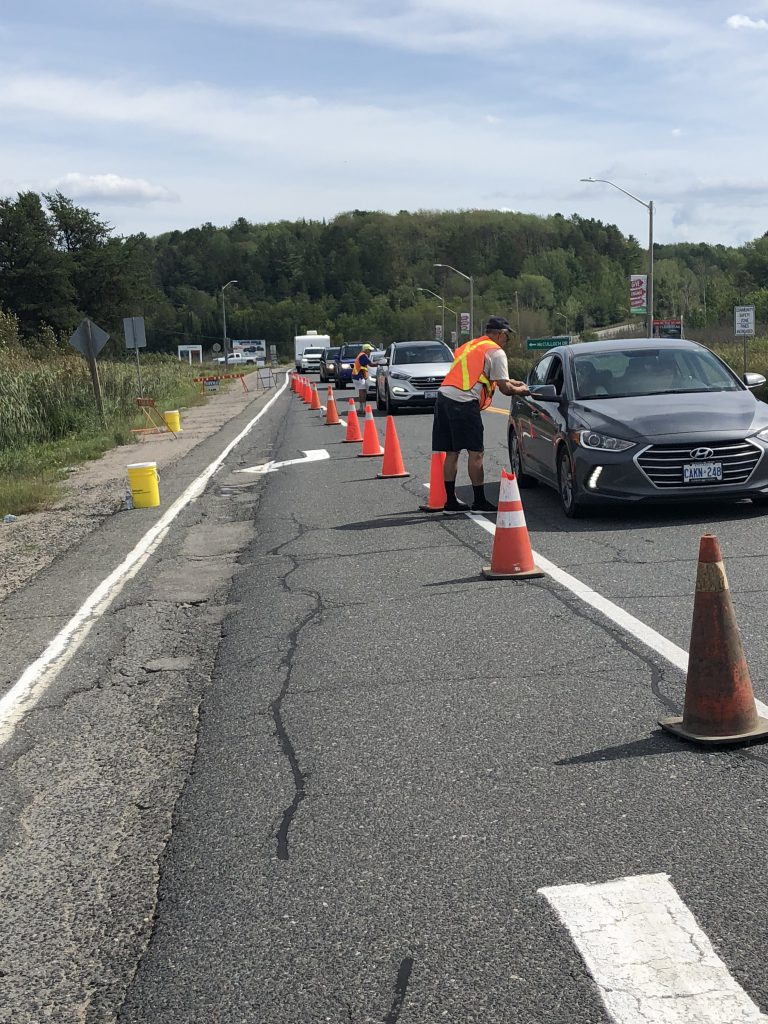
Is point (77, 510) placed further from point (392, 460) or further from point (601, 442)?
point (601, 442)

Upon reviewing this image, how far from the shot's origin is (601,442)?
415 inches

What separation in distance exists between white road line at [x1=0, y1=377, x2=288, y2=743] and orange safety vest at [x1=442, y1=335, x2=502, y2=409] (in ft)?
10.2

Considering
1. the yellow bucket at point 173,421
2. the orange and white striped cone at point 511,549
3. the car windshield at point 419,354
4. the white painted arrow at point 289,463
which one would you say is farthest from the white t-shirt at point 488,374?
the yellow bucket at point 173,421

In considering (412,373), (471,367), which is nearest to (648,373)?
(471,367)

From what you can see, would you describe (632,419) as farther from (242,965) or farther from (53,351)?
(53,351)

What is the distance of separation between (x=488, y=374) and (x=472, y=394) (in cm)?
29

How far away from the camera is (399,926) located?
3.39m

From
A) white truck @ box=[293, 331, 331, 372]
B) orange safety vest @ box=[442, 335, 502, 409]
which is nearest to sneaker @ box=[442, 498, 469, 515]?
orange safety vest @ box=[442, 335, 502, 409]

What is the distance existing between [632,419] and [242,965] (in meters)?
7.96

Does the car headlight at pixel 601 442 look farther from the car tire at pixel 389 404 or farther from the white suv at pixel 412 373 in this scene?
the car tire at pixel 389 404

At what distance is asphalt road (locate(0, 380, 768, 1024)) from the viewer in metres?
3.17

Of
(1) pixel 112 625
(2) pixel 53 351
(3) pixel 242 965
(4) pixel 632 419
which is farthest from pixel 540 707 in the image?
(2) pixel 53 351

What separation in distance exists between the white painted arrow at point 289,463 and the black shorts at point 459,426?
250 inches

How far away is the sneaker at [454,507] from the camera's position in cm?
1179
